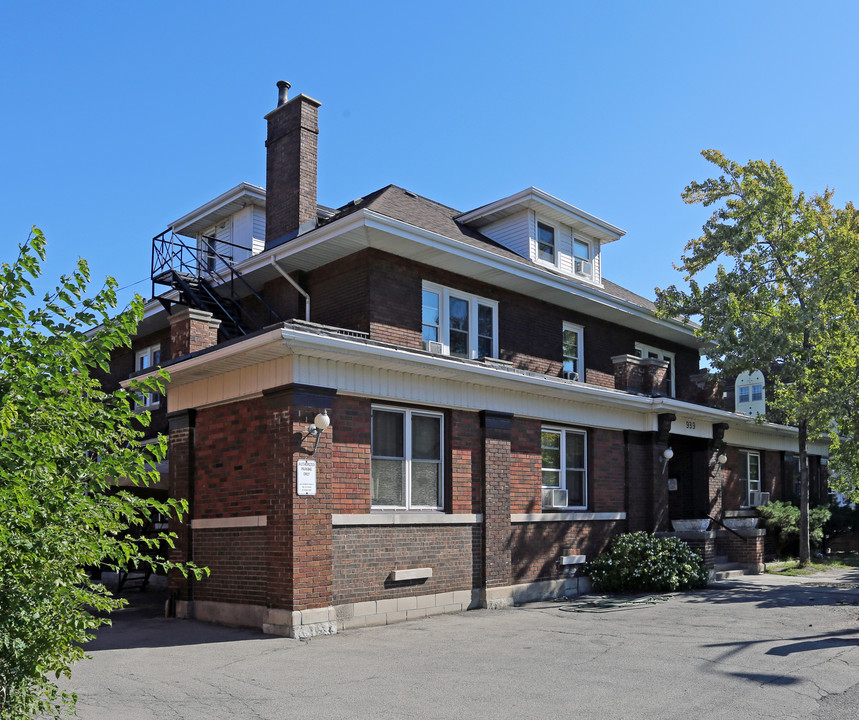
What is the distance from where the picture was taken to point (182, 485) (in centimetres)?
1461

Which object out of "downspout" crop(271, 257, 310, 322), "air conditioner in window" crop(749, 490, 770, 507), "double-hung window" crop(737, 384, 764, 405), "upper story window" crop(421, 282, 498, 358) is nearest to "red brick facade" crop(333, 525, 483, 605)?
"upper story window" crop(421, 282, 498, 358)

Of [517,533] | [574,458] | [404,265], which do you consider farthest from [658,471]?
[404,265]

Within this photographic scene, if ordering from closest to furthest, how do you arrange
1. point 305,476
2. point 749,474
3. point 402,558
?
point 305,476
point 402,558
point 749,474

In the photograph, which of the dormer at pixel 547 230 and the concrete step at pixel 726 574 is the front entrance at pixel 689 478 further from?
the dormer at pixel 547 230

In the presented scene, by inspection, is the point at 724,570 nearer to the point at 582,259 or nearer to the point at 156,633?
the point at 582,259

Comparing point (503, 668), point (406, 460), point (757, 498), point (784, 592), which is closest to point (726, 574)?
point (784, 592)

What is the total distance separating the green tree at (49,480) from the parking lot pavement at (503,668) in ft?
10.0

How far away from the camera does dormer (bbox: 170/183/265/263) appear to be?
2112 centimetres

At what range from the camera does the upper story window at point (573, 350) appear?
1995cm

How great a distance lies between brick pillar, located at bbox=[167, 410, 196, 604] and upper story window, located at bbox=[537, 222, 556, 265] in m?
9.80

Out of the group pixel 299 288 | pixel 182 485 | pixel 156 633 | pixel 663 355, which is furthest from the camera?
pixel 663 355

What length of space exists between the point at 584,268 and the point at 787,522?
31.0ft

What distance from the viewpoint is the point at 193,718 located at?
7480mm

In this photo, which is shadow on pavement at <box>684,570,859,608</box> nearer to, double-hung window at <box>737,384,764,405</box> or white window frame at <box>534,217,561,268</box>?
white window frame at <box>534,217,561,268</box>
